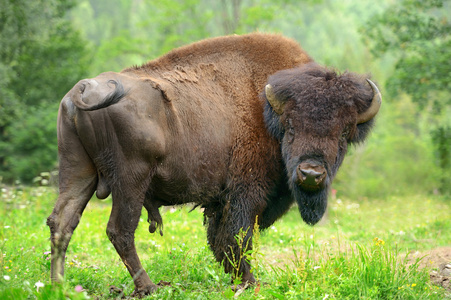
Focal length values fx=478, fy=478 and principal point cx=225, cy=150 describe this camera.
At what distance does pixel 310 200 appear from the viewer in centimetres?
509

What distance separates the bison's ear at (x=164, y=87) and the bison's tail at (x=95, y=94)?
37 centimetres

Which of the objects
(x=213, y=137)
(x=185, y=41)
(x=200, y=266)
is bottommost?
(x=185, y=41)

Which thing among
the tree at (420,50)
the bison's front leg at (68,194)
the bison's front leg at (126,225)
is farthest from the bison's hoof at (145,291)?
the tree at (420,50)

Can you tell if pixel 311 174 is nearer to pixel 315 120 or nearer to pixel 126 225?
pixel 315 120

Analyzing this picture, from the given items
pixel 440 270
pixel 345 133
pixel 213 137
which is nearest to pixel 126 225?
pixel 213 137

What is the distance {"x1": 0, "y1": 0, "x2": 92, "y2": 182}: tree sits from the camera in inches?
603

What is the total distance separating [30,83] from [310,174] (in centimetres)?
1787

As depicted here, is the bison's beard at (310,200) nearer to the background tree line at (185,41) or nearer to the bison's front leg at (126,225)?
the bison's front leg at (126,225)

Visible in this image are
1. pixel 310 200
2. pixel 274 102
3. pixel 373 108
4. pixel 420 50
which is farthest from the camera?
pixel 420 50

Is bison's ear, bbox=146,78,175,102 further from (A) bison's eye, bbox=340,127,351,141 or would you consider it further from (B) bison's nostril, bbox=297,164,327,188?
(A) bison's eye, bbox=340,127,351,141

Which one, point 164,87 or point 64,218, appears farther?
point 164,87

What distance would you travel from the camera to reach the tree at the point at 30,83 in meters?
15.3

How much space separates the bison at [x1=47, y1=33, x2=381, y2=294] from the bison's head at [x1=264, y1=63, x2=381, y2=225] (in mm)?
12

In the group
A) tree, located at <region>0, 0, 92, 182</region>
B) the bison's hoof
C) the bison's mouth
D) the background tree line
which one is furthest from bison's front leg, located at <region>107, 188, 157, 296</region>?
tree, located at <region>0, 0, 92, 182</region>
